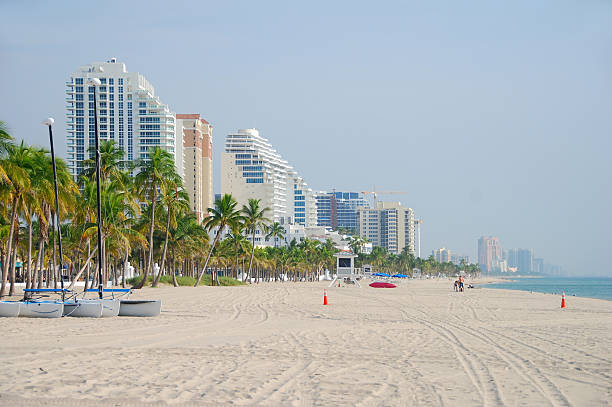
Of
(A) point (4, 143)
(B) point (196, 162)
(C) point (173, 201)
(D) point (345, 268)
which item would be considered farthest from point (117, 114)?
(A) point (4, 143)

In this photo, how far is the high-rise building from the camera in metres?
144

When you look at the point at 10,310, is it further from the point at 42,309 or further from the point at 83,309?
the point at 83,309

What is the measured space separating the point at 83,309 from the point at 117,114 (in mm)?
131298

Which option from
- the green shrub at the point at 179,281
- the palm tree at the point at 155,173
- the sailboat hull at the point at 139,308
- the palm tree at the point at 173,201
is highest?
the palm tree at the point at 155,173

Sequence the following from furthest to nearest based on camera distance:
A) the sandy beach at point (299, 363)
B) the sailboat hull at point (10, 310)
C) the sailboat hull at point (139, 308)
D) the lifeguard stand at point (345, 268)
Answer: the lifeguard stand at point (345, 268), the sailboat hull at point (139, 308), the sailboat hull at point (10, 310), the sandy beach at point (299, 363)

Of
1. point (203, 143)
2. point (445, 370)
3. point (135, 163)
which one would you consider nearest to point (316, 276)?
point (203, 143)

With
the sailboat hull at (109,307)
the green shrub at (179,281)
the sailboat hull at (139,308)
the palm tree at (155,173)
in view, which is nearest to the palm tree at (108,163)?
the palm tree at (155,173)

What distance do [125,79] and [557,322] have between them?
13583 cm

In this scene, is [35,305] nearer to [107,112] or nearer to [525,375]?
[525,375]

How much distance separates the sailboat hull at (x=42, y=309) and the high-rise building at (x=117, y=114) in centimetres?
12605

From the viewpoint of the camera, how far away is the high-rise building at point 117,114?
143500 millimetres

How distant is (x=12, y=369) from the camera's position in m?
10.1

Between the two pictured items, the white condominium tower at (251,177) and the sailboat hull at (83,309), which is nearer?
the sailboat hull at (83,309)

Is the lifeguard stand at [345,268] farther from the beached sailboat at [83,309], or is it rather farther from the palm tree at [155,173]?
the beached sailboat at [83,309]
